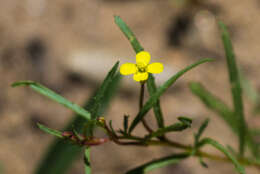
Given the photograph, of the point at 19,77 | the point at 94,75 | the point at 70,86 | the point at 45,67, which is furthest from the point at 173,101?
the point at 19,77

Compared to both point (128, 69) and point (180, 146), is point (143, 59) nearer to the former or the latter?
point (128, 69)

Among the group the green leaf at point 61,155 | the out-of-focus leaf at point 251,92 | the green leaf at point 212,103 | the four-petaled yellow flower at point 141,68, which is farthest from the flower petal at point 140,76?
the out-of-focus leaf at point 251,92

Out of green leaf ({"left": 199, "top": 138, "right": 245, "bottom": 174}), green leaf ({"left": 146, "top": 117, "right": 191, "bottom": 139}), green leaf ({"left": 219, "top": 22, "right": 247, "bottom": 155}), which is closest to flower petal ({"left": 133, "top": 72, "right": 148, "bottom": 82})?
green leaf ({"left": 146, "top": 117, "right": 191, "bottom": 139})

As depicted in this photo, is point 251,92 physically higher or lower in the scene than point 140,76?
lower

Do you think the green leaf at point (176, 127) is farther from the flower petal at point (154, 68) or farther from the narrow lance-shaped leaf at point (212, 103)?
the narrow lance-shaped leaf at point (212, 103)

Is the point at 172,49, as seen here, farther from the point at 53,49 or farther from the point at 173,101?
the point at 53,49

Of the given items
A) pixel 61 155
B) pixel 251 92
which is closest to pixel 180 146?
pixel 61 155
